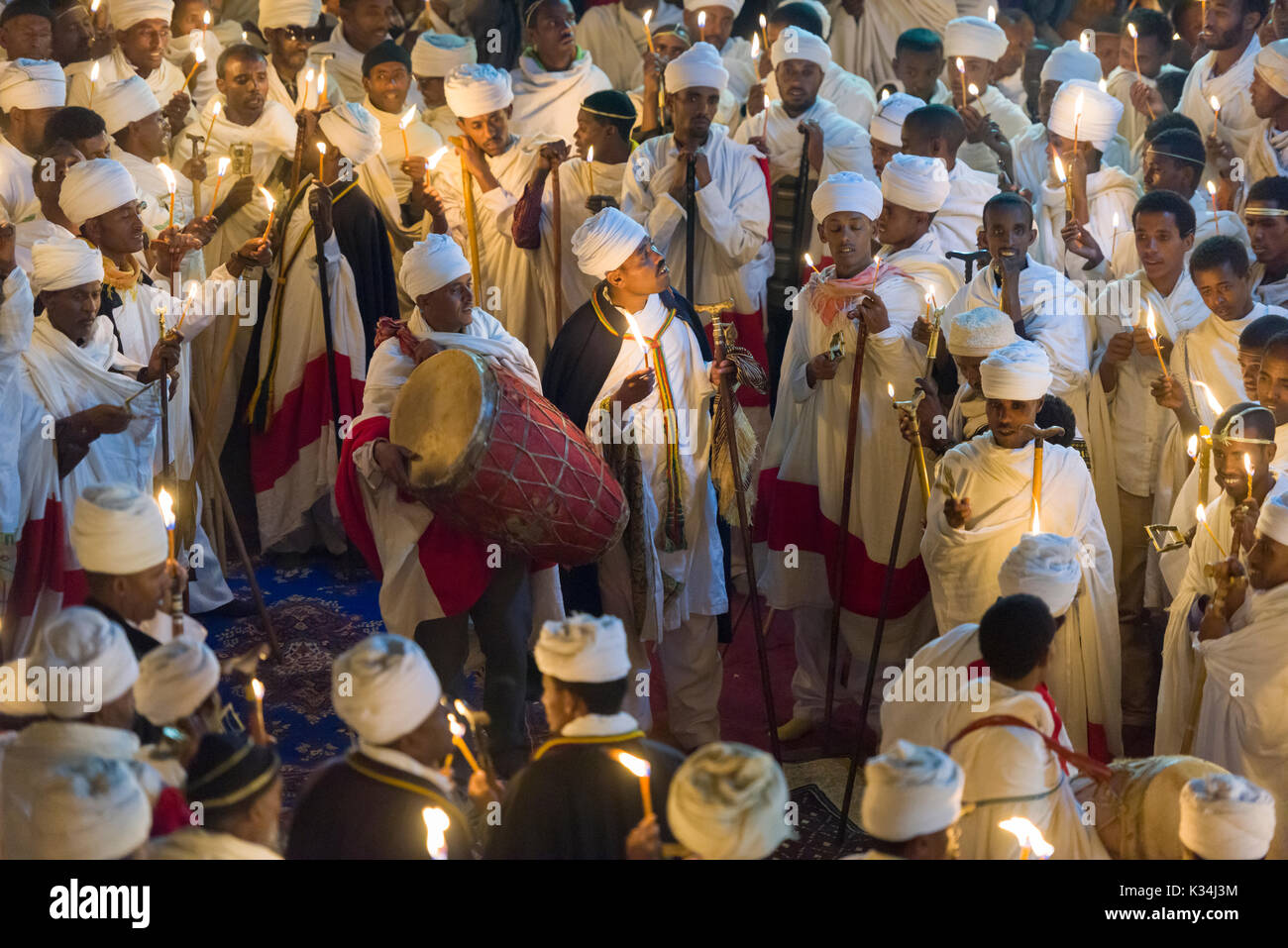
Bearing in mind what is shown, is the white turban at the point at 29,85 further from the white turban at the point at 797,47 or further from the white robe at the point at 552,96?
the white turban at the point at 797,47

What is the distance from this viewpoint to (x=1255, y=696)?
5.20 meters

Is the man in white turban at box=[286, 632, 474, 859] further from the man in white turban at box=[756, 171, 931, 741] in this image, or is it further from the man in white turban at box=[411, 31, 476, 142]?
the man in white turban at box=[411, 31, 476, 142]

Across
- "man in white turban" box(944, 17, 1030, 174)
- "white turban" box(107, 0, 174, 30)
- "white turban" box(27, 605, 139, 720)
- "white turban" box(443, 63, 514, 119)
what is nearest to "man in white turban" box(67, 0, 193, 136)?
"white turban" box(107, 0, 174, 30)

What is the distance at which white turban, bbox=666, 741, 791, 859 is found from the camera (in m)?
3.42

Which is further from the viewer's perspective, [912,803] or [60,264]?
[60,264]

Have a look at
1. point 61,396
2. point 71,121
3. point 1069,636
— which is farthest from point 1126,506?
point 71,121

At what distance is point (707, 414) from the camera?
674cm

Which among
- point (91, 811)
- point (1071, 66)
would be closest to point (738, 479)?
point (91, 811)

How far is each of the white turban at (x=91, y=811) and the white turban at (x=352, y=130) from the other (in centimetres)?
545

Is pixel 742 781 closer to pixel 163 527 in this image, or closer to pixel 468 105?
pixel 163 527


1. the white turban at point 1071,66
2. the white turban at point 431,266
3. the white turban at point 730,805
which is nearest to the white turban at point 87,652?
the white turban at point 730,805

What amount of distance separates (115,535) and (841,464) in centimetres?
338

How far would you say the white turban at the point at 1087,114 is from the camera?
8.20 metres

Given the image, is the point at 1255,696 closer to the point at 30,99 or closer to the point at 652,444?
the point at 652,444
